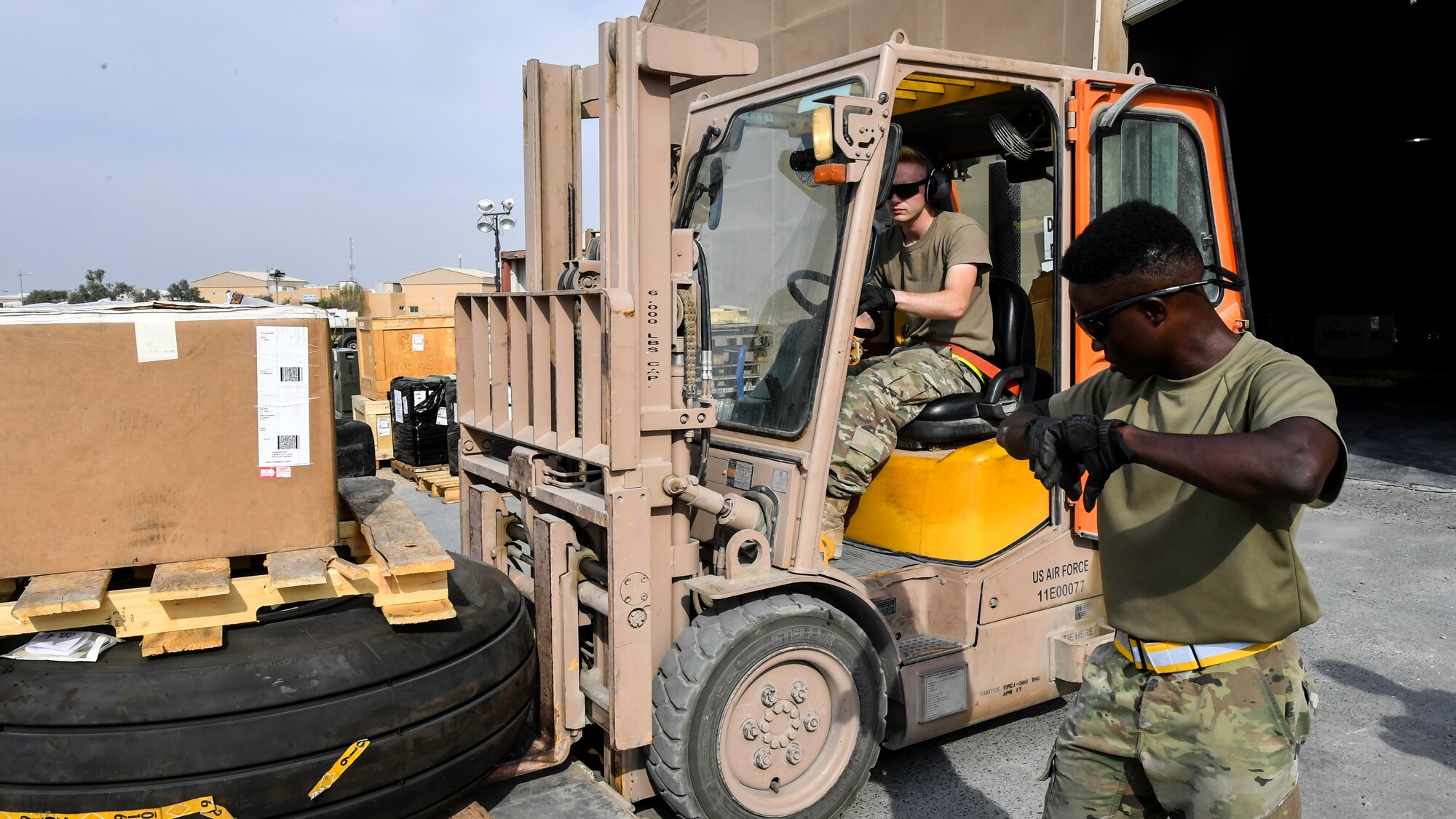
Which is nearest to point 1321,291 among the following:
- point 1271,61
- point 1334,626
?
point 1271,61

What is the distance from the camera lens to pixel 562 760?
338cm

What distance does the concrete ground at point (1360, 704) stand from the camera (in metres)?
3.78

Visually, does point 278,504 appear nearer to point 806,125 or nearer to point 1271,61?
point 806,125

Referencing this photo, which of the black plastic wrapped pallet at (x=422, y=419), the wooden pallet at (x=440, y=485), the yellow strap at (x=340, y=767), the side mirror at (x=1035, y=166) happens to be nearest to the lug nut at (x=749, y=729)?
the yellow strap at (x=340, y=767)

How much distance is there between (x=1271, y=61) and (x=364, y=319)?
1122 cm

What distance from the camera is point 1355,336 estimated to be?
16422 millimetres

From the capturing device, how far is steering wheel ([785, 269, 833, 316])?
3549 mm

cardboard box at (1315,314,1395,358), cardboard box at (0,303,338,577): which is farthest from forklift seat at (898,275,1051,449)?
cardboard box at (1315,314,1395,358)

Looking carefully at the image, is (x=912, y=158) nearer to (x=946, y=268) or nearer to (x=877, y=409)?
(x=946, y=268)

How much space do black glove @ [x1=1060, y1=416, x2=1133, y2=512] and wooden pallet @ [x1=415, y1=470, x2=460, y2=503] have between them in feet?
26.4

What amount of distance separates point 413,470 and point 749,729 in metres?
8.05

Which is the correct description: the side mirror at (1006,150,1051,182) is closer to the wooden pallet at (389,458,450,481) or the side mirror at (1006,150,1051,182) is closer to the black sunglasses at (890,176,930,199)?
the black sunglasses at (890,176,930,199)

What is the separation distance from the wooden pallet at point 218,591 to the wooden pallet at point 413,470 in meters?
7.67

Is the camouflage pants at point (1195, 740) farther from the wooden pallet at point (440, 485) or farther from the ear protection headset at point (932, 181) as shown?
the wooden pallet at point (440, 485)
